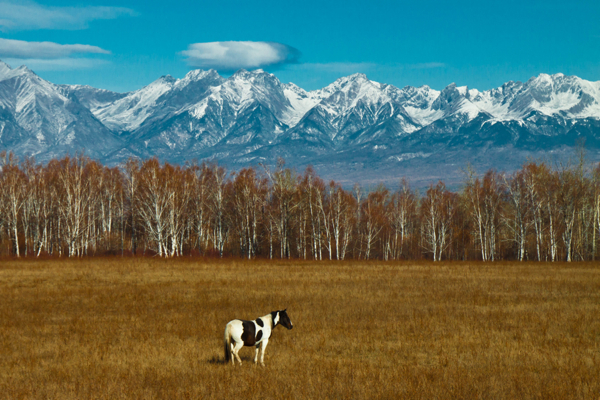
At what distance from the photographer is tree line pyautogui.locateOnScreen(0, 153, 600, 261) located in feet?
239

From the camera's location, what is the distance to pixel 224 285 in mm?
34625

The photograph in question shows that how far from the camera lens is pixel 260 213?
85062 millimetres

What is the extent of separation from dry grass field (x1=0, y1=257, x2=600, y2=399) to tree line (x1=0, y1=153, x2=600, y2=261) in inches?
1485

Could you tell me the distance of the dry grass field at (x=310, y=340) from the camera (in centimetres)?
1255

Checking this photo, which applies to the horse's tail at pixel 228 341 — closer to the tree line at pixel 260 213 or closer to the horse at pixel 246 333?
A: the horse at pixel 246 333

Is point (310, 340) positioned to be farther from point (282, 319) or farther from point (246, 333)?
point (246, 333)

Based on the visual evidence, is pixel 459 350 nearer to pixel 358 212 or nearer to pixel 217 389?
pixel 217 389

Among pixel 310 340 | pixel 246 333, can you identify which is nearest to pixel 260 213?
pixel 310 340

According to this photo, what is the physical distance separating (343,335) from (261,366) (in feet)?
17.0

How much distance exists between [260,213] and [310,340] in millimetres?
67666

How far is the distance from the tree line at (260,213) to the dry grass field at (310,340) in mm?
37707

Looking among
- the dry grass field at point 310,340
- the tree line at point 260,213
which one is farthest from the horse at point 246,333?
the tree line at point 260,213

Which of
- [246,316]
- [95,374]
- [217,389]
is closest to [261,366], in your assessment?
[217,389]

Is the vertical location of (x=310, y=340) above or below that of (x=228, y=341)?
below
